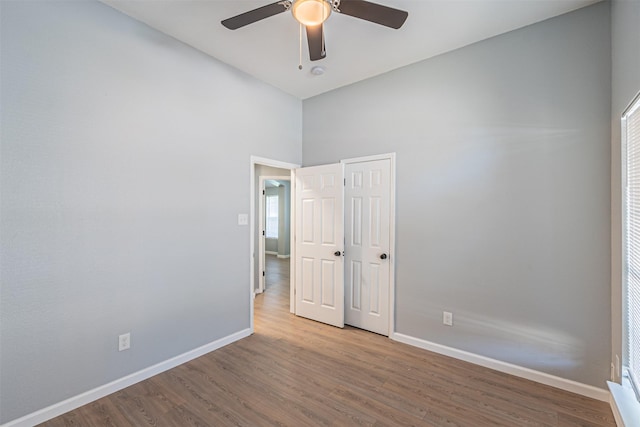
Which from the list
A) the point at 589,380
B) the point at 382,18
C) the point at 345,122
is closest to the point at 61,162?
the point at 382,18

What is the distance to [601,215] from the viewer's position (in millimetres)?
2088

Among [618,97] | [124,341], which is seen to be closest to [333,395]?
[124,341]

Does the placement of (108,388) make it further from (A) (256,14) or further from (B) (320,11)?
(B) (320,11)

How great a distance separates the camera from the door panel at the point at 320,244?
346cm

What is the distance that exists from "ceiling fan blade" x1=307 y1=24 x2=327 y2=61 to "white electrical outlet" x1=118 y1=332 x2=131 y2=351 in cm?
267

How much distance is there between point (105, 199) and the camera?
7.05 feet

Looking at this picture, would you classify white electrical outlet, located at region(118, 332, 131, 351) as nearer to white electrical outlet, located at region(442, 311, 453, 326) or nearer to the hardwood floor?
the hardwood floor

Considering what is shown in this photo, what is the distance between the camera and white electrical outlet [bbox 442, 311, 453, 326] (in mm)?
2755

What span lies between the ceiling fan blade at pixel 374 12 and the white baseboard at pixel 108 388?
3139 mm

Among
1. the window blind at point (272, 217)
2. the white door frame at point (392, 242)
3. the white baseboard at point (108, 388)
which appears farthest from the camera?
the window blind at point (272, 217)

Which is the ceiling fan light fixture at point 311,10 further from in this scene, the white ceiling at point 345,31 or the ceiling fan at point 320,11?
the white ceiling at point 345,31

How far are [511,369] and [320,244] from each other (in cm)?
227

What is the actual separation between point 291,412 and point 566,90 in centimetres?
325

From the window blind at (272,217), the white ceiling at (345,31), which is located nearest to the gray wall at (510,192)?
the white ceiling at (345,31)
